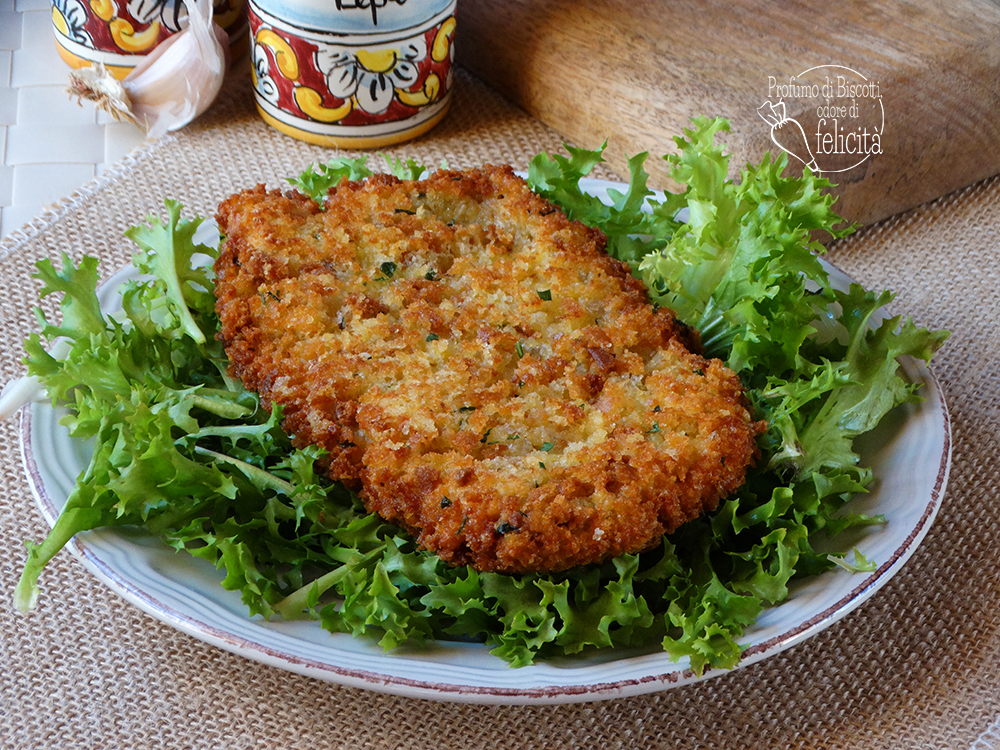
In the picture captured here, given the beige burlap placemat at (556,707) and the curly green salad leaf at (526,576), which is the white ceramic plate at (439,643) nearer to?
the curly green salad leaf at (526,576)

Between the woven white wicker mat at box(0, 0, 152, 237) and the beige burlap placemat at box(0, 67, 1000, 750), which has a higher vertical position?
the beige burlap placemat at box(0, 67, 1000, 750)

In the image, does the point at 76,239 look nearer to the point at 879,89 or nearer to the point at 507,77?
the point at 507,77

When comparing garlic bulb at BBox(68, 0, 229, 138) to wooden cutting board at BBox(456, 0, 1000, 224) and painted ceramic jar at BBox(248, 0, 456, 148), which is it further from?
wooden cutting board at BBox(456, 0, 1000, 224)

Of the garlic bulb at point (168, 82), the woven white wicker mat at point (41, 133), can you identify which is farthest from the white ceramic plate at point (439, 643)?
the garlic bulb at point (168, 82)

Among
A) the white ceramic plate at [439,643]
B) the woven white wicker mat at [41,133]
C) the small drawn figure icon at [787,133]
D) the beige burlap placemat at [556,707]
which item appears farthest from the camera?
the woven white wicker mat at [41,133]

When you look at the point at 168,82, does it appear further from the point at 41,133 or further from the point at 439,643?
the point at 439,643

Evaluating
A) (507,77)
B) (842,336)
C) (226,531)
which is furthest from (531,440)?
(507,77)

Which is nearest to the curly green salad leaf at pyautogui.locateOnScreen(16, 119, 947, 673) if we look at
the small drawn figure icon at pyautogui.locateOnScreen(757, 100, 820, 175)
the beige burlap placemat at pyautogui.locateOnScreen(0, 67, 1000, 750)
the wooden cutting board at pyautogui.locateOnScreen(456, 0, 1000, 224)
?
the beige burlap placemat at pyautogui.locateOnScreen(0, 67, 1000, 750)
